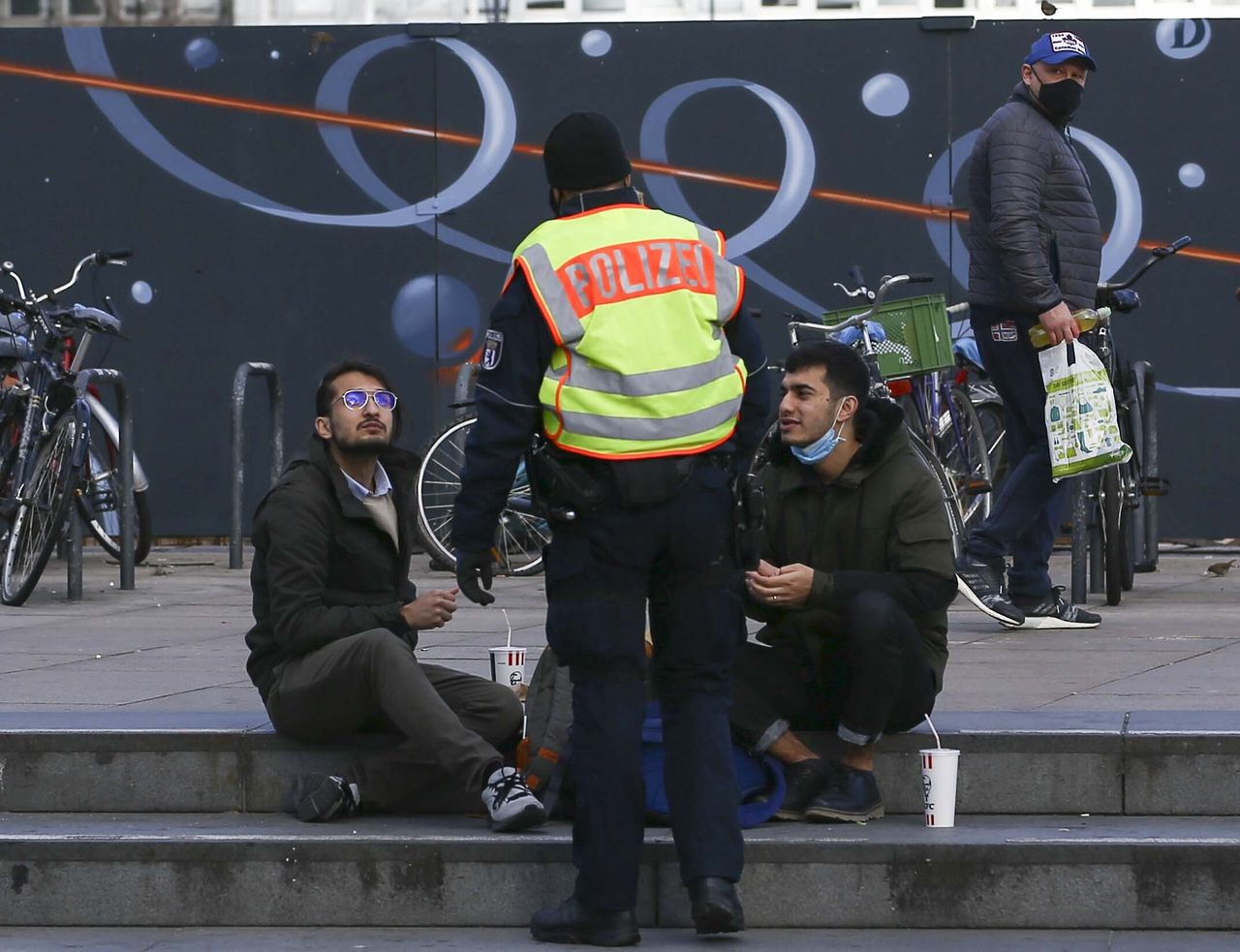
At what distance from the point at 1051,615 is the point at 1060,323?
1098 millimetres

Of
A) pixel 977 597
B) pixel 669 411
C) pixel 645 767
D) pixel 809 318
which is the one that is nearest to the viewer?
pixel 669 411

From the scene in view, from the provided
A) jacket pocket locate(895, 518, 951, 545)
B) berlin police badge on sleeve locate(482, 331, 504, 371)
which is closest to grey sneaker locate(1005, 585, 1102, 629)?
jacket pocket locate(895, 518, 951, 545)

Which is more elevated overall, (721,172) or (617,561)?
(721,172)

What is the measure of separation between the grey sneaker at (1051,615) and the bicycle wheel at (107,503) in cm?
418

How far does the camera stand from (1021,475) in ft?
26.1

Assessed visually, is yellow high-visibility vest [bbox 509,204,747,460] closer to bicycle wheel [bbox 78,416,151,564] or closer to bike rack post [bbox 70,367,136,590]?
bike rack post [bbox 70,367,136,590]

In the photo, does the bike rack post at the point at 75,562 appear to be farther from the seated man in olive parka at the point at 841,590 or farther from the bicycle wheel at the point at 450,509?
the seated man in olive parka at the point at 841,590

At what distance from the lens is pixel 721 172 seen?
36.7 feet

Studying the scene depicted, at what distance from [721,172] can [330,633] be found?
6042 mm

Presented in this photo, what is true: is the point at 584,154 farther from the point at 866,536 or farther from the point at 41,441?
the point at 41,441

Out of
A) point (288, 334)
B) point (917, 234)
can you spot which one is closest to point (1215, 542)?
point (917, 234)

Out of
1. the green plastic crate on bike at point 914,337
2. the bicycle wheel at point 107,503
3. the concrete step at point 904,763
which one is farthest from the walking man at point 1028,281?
the bicycle wheel at point 107,503

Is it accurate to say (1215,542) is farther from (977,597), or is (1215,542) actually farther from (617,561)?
(617,561)

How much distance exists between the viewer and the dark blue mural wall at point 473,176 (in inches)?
432
